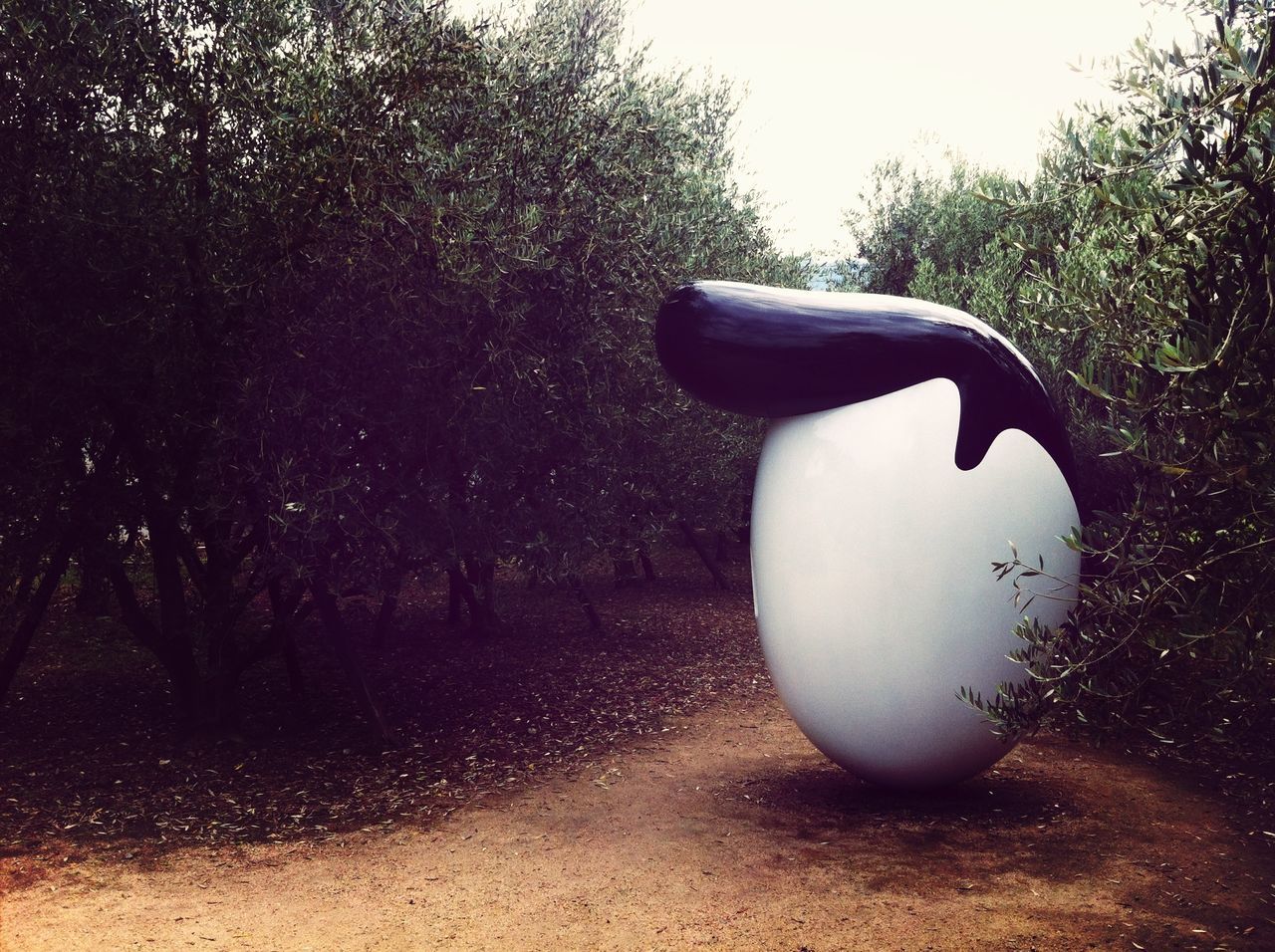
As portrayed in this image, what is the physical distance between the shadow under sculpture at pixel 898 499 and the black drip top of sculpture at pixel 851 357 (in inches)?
0.4

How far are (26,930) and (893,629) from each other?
4997 millimetres

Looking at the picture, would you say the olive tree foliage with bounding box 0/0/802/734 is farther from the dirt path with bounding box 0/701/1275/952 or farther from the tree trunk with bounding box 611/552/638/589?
the tree trunk with bounding box 611/552/638/589

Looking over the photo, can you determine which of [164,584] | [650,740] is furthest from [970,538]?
[164,584]

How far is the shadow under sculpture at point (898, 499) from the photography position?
5.79 metres

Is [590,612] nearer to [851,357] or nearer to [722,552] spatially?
[722,552]

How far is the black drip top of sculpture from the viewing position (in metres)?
5.84

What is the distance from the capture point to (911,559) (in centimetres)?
579

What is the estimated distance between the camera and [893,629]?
19.2ft

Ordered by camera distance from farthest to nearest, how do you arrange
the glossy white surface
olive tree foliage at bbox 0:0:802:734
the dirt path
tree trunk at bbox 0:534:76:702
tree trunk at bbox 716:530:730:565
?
tree trunk at bbox 716:530:730:565 → tree trunk at bbox 0:534:76:702 → olive tree foliage at bbox 0:0:802:734 → the glossy white surface → the dirt path

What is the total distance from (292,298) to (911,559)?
194 inches

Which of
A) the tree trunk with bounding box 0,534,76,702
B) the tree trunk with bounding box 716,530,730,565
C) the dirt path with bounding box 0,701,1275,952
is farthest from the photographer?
the tree trunk with bounding box 716,530,730,565

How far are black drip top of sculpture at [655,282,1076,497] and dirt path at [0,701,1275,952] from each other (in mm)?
2200

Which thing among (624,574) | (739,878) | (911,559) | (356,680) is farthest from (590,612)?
(911,559)

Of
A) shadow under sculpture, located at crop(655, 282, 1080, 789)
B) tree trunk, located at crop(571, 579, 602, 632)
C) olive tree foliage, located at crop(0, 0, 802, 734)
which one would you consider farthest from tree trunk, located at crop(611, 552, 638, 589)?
shadow under sculpture, located at crop(655, 282, 1080, 789)
